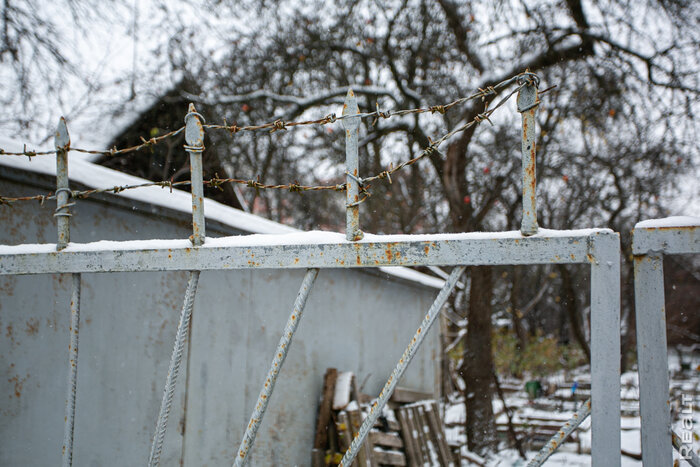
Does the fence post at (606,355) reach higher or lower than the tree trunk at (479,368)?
higher

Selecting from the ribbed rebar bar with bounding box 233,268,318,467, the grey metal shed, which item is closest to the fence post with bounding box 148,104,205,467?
the ribbed rebar bar with bounding box 233,268,318,467

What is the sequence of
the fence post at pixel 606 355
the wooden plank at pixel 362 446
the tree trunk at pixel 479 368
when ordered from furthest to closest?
1. the tree trunk at pixel 479 368
2. the wooden plank at pixel 362 446
3. the fence post at pixel 606 355

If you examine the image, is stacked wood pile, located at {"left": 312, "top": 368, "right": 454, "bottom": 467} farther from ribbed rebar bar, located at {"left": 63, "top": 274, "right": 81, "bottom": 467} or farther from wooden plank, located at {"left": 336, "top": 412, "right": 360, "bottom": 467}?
ribbed rebar bar, located at {"left": 63, "top": 274, "right": 81, "bottom": 467}

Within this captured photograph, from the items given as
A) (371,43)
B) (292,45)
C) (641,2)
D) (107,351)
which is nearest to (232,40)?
(292,45)

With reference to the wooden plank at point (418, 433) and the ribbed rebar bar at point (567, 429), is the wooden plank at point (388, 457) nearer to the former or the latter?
the wooden plank at point (418, 433)

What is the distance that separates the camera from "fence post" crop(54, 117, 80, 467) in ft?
7.14

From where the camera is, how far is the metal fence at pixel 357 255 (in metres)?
1.66

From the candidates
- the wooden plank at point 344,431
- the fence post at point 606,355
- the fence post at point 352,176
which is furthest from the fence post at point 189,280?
the wooden plank at point 344,431

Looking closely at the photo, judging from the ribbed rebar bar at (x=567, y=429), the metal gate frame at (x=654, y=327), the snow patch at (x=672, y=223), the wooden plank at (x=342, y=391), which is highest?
the snow patch at (x=672, y=223)

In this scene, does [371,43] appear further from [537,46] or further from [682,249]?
[682,249]

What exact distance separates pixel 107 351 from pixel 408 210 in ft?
42.4

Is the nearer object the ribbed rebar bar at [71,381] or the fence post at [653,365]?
the fence post at [653,365]

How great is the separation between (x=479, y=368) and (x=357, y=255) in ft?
23.4

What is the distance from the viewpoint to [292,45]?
10258 millimetres
